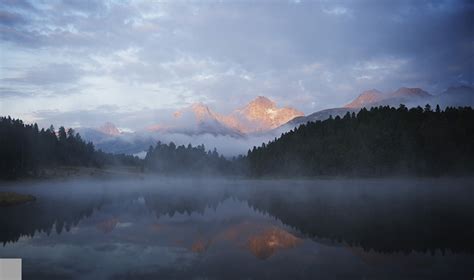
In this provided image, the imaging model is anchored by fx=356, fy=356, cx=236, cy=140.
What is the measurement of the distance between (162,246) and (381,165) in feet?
412

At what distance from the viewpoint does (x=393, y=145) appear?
141m

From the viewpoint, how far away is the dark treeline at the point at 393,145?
131375mm

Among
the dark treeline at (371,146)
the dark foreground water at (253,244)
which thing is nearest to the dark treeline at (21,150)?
the dark treeline at (371,146)

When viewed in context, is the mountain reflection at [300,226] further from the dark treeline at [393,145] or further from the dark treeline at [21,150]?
the dark treeline at [21,150]

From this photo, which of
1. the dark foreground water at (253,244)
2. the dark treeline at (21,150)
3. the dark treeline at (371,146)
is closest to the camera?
the dark foreground water at (253,244)

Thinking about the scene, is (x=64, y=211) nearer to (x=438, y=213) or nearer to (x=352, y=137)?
(x=438, y=213)

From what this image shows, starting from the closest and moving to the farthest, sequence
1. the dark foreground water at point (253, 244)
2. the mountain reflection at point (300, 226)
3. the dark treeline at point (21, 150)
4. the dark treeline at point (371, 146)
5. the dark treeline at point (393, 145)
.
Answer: the dark foreground water at point (253, 244) → the mountain reflection at point (300, 226) → the dark treeline at point (393, 145) → the dark treeline at point (371, 146) → the dark treeline at point (21, 150)

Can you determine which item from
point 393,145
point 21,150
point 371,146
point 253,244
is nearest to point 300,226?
point 253,244

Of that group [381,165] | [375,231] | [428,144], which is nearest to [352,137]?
[381,165]

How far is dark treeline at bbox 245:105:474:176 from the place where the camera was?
131375 millimetres

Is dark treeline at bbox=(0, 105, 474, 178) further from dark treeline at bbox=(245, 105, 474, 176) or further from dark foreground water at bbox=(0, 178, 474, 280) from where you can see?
dark foreground water at bbox=(0, 178, 474, 280)

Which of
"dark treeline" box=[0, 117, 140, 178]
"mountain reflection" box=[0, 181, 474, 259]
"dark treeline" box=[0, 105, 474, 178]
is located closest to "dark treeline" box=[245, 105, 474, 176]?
"dark treeline" box=[0, 105, 474, 178]

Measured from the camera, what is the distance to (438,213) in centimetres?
4622

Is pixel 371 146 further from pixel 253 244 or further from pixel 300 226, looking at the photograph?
pixel 253 244
